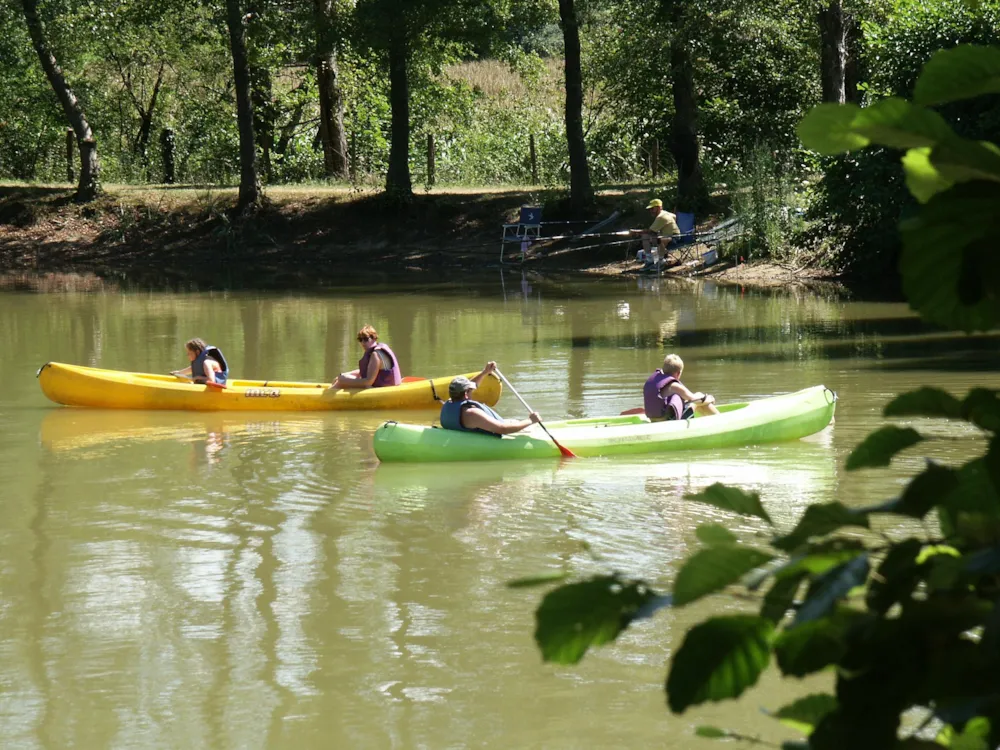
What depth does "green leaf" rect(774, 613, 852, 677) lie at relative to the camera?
1165mm

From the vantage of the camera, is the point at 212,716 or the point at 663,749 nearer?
the point at 663,749

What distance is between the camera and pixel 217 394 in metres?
14.5

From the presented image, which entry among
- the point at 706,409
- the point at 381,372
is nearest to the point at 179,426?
the point at 381,372

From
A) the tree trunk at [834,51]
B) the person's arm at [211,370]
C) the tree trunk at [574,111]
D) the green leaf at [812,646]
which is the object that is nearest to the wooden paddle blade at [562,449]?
the person's arm at [211,370]

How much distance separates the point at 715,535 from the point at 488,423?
10375mm

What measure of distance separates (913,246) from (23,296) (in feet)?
85.3

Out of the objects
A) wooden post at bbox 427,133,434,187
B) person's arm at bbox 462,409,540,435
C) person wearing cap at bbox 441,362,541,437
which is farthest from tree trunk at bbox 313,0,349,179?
person's arm at bbox 462,409,540,435

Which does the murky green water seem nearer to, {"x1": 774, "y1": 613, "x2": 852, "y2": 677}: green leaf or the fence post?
{"x1": 774, "y1": 613, "x2": 852, "y2": 677}: green leaf

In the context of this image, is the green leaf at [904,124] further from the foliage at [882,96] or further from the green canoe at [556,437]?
the foliage at [882,96]

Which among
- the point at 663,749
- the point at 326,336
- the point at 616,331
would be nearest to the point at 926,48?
the point at 616,331

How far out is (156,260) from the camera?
31.6m

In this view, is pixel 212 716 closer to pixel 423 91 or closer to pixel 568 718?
pixel 568 718

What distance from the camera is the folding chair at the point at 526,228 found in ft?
94.0

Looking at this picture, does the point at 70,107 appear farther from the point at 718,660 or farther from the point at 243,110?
the point at 718,660
